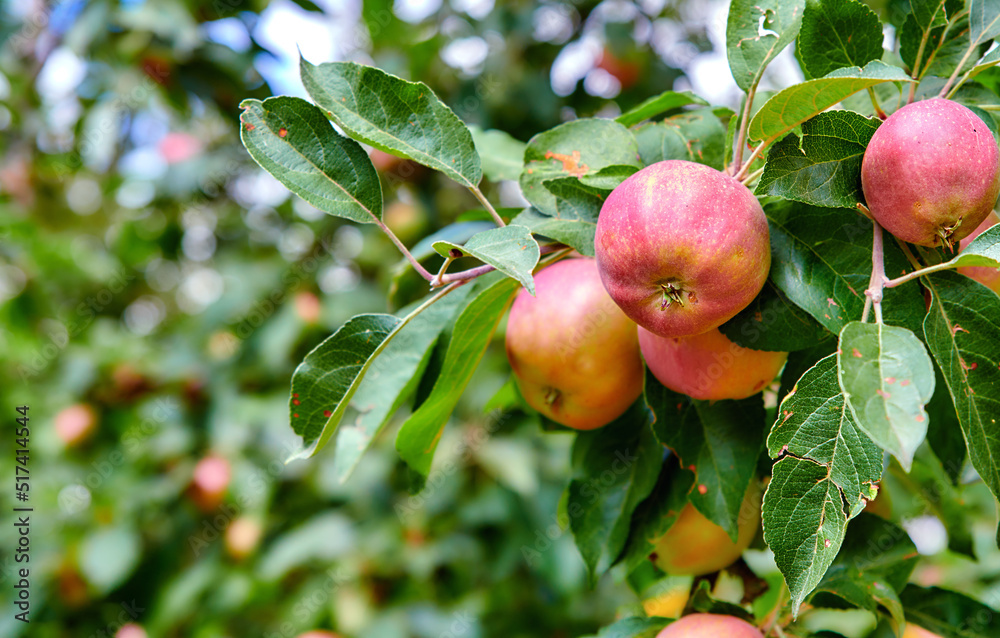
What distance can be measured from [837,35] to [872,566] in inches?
19.4

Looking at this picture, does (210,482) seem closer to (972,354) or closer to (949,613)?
(949,613)

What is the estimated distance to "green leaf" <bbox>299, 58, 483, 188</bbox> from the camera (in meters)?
0.57

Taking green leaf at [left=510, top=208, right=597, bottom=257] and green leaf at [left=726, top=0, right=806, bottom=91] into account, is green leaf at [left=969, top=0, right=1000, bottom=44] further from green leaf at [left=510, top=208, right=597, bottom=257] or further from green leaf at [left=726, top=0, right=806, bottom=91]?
green leaf at [left=510, top=208, right=597, bottom=257]

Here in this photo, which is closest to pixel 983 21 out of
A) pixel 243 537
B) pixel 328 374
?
pixel 328 374

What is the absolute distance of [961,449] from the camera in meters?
0.68

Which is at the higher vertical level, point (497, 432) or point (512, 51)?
point (512, 51)

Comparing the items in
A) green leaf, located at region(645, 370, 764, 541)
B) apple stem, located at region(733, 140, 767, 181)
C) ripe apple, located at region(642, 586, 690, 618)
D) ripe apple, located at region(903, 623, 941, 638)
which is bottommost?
ripe apple, located at region(642, 586, 690, 618)

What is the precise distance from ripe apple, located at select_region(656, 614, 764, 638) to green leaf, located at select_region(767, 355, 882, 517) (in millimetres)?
229

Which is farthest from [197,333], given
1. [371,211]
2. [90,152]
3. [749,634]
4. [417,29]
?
[749,634]

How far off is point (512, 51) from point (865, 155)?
66.0 inches

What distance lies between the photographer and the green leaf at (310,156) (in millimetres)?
563

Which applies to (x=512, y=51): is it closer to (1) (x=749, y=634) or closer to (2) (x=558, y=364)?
(2) (x=558, y=364)

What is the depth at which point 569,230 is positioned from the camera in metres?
0.58

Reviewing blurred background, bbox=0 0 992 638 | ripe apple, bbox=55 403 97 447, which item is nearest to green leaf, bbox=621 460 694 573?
blurred background, bbox=0 0 992 638
